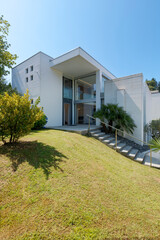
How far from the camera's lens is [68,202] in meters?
2.26

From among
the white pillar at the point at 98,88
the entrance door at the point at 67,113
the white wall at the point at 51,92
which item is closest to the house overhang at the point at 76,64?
the white pillar at the point at 98,88

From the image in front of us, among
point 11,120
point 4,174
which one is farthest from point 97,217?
point 11,120

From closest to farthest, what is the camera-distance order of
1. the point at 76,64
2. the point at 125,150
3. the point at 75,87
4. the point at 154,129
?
the point at 125,150
the point at 76,64
the point at 154,129
the point at 75,87

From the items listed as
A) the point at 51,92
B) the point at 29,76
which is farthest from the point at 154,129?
the point at 29,76

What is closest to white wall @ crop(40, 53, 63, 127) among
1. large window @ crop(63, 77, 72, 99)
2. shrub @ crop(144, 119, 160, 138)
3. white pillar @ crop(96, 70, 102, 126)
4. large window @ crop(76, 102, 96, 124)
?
large window @ crop(63, 77, 72, 99)

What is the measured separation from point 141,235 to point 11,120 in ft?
15.5

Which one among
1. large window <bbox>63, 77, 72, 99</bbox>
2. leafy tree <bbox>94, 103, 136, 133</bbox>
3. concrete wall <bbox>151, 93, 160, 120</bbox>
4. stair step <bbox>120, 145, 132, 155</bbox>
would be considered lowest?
stair step <bbox>120, 145, 132, 155</bbox>

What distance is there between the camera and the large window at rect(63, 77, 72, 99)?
1288cm

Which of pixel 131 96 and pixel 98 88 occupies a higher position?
pixel 98 88

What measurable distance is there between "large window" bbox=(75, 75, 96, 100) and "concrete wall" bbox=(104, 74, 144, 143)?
281 centimetres

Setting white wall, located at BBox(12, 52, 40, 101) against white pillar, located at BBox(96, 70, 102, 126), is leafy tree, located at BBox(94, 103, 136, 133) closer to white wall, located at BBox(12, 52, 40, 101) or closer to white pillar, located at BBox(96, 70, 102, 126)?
white pillar, located at BBox(96, 70, 102, 126)

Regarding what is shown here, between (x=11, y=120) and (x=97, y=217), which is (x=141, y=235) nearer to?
(x=97, y=217)

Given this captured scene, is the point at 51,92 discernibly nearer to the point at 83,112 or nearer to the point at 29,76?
the point at 29,76

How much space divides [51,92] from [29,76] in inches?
114
